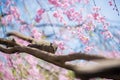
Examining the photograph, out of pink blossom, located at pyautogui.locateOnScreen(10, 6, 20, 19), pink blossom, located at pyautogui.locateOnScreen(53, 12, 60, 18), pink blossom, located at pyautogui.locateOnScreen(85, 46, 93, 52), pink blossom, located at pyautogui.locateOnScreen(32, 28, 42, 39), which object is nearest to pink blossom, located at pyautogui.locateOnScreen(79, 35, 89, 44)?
pink blossom, located at pyautogui.locateOnScreen(85, 46, 93, 52)

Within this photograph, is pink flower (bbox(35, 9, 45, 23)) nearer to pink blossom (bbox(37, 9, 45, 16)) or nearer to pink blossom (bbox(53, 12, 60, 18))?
pink blossom (bbox(37, 9, 45, 16))

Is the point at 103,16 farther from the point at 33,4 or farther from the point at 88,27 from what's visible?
the point at 33,4

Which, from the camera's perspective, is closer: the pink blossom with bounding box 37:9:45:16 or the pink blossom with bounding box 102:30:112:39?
the pink blossom with bounding box 102:30:112:39

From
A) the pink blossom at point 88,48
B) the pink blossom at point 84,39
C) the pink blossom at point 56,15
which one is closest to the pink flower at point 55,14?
the pink blossom at point 56,15

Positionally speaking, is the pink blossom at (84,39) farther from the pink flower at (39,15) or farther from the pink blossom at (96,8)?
the pink flower at (39,15)

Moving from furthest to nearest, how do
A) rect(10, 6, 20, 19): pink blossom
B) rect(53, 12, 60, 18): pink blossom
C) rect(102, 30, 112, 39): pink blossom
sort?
rect(10, 6, 20, 19): pink blossom
rect(53, 12, 60, 18): pink blossom
rect(102, 30, 112, 39): pink blossom

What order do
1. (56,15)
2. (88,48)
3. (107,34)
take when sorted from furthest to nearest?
(56,15)
(88,48)
(107,34)

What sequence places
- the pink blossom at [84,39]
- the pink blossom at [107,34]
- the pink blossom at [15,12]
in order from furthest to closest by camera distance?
1. the pink blossom at [15,12]
2. the pink blossom at [84,39]
3. the pink blossom at [107,34]

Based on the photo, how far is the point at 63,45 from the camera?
2.57m

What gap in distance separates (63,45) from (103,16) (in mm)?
543

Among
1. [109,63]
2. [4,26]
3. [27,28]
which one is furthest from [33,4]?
[109,63]

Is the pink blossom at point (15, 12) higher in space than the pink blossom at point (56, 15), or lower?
higher

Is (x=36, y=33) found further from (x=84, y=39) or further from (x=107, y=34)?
(x=107, y=34)

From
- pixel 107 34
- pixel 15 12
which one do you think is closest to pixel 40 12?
pixel 15 12
